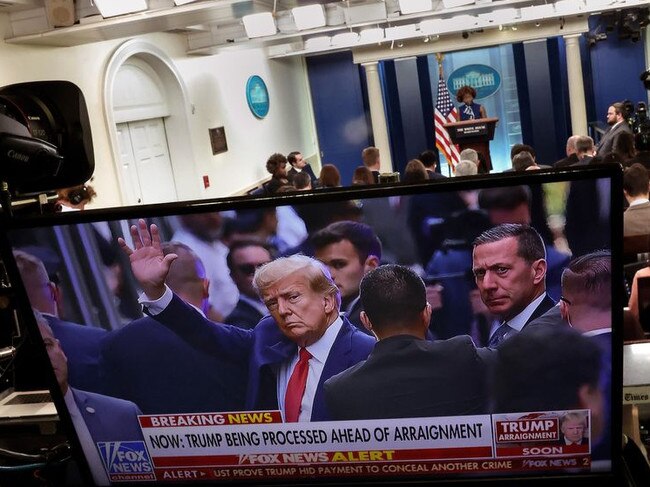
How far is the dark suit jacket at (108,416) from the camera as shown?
122cm

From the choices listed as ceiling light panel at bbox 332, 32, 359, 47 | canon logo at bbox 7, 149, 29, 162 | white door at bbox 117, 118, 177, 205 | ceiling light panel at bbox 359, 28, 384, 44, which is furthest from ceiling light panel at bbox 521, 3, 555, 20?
canon logo at bbox 7, 149, 29, 162

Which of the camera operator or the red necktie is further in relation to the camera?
the camera operator

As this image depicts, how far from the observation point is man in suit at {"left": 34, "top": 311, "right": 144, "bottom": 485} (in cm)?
122

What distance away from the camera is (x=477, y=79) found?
47.2ft

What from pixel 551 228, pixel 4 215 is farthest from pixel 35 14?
pixel 551 228

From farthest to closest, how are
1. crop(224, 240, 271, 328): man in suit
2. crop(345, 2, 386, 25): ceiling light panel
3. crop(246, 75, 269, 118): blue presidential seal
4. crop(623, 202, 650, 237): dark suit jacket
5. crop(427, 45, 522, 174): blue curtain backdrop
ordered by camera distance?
crop(427, 45, 522, 174): blue curtain backdrop, crop(246, 75, 269, 118): blue presidential seal, crop(345, 2, 386, 25): ceiling light panel, crop(623, 202, 650, 237): dark suit jacket, crop(224, 240, 271, 328): man in suit

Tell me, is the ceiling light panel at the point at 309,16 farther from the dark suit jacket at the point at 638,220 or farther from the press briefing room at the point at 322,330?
the press briefing room at the point at 322,330

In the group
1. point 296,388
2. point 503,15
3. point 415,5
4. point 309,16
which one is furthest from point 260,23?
point 296,388

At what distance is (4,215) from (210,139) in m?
8.64

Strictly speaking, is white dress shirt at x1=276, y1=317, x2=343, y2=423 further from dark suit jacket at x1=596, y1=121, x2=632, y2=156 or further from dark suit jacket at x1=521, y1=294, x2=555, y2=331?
dark suit jacket at x1=596, y1=121, x2=632, y2=156

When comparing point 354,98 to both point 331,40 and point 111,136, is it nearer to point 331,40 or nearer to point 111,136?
point 331,40

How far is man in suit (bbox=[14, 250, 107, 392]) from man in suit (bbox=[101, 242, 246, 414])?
20mm

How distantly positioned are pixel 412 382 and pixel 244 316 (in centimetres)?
26

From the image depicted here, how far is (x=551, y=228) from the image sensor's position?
3.15 ft
